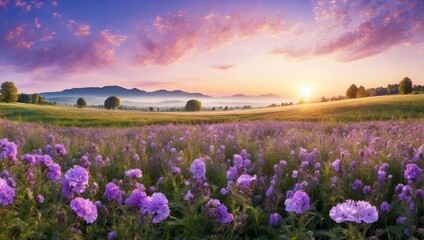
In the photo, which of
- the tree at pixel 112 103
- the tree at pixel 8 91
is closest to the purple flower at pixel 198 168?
the tree at pixel 8 91

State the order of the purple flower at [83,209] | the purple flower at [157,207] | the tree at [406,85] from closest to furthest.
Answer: the purple flower at [157,207], the purple flower at [83,209], the tree at [406,85]

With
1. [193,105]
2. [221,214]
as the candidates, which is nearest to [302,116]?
[221,214]

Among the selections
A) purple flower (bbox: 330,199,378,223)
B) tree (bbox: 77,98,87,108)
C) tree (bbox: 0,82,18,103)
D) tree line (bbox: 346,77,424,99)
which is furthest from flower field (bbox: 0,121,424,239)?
tree (bbox: 77,98,87,108)

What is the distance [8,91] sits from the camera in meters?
88.3

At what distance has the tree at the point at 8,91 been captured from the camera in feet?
289

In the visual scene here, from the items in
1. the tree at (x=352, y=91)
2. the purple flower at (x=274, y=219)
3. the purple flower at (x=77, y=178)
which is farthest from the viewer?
the tree at (x=352, y=91)

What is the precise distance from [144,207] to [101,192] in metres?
2.77

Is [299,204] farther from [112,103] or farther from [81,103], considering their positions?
[81,103]

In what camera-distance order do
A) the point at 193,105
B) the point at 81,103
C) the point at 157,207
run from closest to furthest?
the point at 157,207, the point at 193,105, the point at 81,103

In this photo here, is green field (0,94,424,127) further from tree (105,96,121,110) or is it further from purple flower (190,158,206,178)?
tree (105,96,121,110)

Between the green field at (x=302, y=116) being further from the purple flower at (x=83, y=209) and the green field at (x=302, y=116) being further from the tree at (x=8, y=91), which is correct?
the tree at (x=8, y=91)

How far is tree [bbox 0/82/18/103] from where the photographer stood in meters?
87.9

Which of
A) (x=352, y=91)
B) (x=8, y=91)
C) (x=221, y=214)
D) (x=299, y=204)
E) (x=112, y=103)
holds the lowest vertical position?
(x=221, y=214)

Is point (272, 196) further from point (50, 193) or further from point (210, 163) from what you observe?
point (50, 193)
